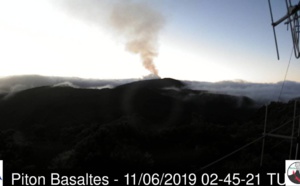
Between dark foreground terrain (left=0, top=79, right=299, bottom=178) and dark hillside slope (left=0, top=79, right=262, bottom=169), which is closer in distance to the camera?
dark foreground terrain (left=0, top=79, right=299, bottom=178)

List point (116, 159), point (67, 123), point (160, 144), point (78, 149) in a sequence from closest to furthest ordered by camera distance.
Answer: point (116, 159) → point (78, 149) → point (160, 144) → point (67, 123)

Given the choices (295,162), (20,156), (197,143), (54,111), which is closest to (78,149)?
(20,156)

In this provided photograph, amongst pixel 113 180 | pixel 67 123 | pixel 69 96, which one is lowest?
pixel 113 180

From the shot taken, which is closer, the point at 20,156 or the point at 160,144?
the point at 20,156

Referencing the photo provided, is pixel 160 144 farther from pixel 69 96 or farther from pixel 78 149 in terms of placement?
pixel 69 96

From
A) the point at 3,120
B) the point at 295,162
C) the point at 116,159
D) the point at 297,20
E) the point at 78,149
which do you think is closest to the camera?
the point at 295,162

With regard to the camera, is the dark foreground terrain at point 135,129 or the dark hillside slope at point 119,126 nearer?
the dark foreground terrain at point 135,129

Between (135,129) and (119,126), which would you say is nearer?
(119,126)

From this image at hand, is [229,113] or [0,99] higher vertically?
[0,99]
